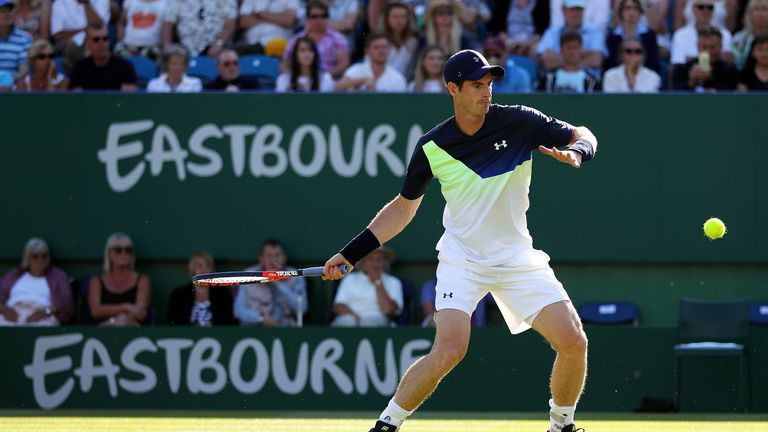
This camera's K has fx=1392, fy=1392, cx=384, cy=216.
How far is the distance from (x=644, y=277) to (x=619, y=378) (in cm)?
111

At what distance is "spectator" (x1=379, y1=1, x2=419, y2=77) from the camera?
12.5m

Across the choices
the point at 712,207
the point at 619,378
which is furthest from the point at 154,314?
the point at 712,207

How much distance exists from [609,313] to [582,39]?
2487mm

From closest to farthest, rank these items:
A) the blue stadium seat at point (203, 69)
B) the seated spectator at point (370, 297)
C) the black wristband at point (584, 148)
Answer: the black wristband at point (584, 148)
the seated spectator at point (370, 297)
the blue stadium seat at point (203, 69)

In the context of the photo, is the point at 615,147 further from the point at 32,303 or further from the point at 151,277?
Answer: the point at 32,303

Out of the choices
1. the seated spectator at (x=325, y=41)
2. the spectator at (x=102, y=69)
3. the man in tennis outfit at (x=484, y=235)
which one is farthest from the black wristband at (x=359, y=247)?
the spectator at (x=102, y=69)

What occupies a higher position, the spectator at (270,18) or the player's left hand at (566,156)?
the spectator at (270,18)

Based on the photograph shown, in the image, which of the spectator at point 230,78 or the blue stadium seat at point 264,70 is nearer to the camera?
the spectator at point 230,78

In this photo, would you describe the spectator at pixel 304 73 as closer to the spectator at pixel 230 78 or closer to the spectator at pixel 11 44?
the spectator at pixel 230 78

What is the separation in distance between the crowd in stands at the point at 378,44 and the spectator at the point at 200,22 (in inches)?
0.5

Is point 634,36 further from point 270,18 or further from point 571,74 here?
point 270,18

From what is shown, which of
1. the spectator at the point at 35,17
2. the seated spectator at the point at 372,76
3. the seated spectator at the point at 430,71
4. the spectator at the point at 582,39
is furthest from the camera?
the spectator at the point at 35,17

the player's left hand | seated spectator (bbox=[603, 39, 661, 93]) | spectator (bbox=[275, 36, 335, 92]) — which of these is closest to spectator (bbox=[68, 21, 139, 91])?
spectator (bbox=[275, 36, 335, 92])

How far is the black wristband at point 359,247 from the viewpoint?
6766 millimetres
